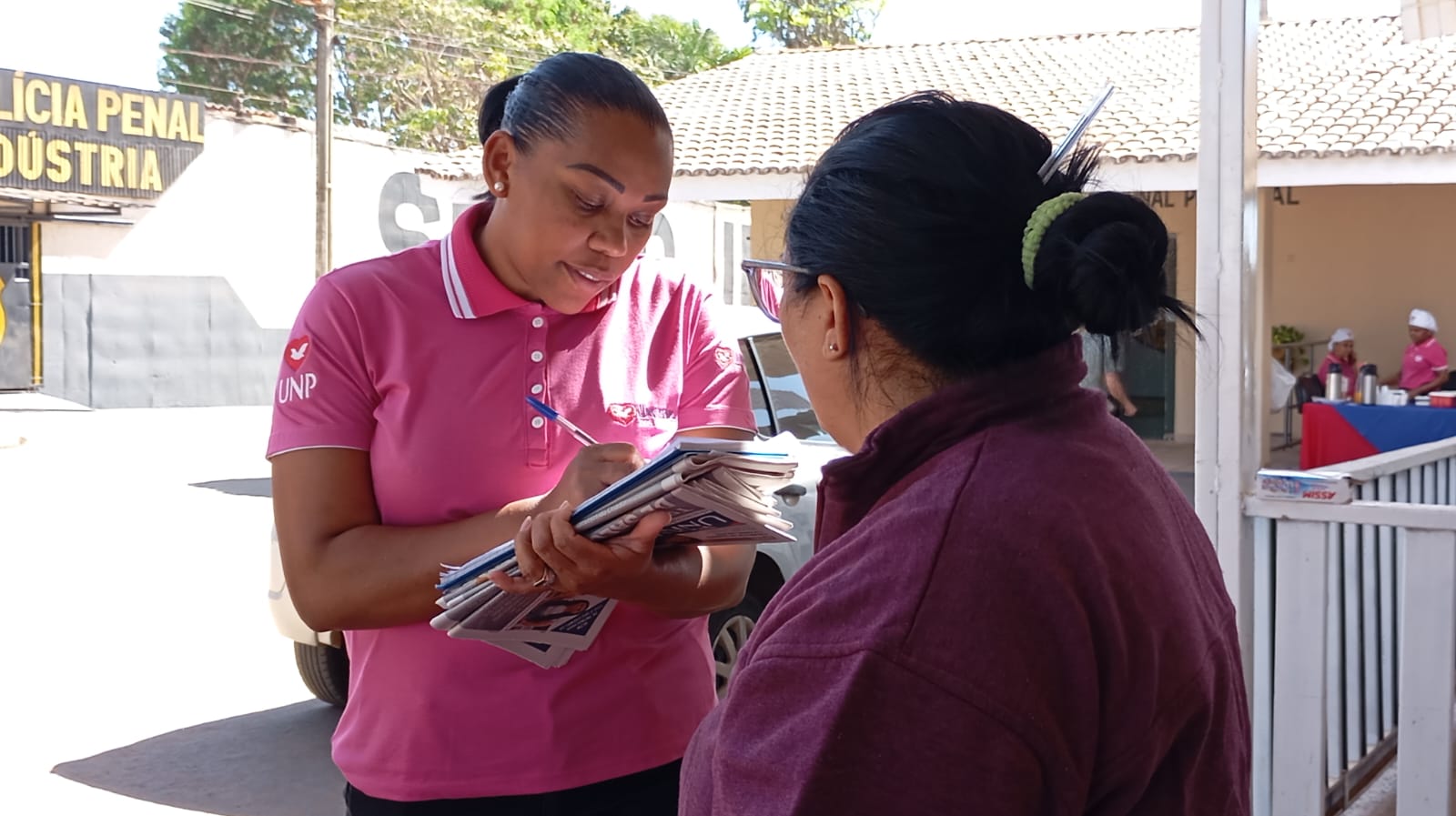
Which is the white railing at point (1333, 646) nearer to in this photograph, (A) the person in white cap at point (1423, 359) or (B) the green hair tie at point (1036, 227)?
(B) the green hair tie at point (1036, 227)

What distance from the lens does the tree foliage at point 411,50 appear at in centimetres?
3734

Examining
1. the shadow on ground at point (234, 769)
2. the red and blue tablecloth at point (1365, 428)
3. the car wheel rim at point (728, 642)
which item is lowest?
the shadow on ground at point (234, 769)

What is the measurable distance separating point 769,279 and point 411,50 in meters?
39.2

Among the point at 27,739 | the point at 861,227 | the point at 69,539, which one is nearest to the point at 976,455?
the point at 861,227

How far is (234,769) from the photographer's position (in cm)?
504

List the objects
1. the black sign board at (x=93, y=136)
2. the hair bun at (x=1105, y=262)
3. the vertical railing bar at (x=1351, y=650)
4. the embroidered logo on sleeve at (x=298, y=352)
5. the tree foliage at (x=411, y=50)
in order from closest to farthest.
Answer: the hair bun at (x=1105, y=262)
the embroidered logo on sleeve at (x=298, y=352)
the vertical railing bar at (x=1351, y=650)
the black sign board at (x=93, y=136)
the tree foliage at (x=411, y=50)

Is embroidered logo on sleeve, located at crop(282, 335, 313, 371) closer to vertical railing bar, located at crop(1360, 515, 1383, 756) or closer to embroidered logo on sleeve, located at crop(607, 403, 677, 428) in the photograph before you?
embroidered logo on sleeve, located at crop(607, 403, 677, 428)

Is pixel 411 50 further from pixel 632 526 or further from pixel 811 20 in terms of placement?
pixel 632 526

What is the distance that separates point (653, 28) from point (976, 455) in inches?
1903

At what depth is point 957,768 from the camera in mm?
990

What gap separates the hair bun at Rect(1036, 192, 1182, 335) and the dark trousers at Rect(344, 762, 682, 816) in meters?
0.99

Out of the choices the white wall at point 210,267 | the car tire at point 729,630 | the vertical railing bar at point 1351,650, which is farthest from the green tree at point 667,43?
the vertical railing bar at point 1351,650

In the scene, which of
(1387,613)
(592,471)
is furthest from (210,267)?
(592,471)

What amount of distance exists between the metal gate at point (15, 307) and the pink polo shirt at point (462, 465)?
830 inches
